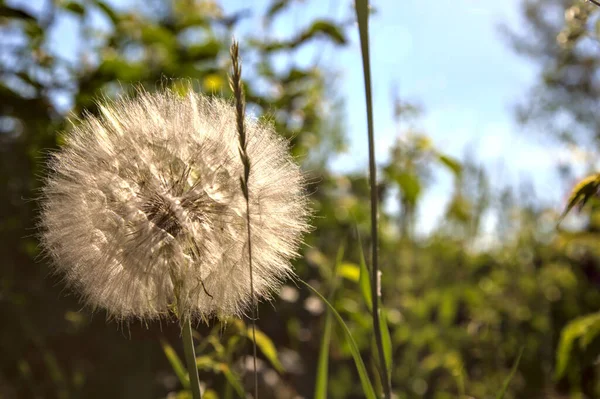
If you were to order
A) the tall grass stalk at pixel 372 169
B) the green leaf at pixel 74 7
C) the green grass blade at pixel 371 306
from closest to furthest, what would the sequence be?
1. the tall grass stalk at pixel 372 169
2. the green grass blade at pixel 371 306
3. the green leaf at pixel 74 7

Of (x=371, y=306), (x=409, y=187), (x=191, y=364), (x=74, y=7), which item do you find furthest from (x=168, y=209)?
(x=74, y=7)

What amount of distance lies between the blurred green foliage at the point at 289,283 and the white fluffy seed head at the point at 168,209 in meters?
0.31

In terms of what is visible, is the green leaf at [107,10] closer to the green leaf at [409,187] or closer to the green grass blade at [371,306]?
the green leaf at [409,187]

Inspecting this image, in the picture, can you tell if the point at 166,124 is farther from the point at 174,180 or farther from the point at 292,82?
the point at 292,82

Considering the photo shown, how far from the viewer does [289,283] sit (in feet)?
10.6

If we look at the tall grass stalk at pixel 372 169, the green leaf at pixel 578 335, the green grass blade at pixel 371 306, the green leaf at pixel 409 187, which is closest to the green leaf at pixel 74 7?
the green leaf at pixel 409 187

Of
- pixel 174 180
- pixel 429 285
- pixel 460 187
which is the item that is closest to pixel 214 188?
pixel 174 180

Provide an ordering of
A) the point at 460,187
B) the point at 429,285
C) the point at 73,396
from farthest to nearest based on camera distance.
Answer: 1. the point at 429,285
2. the point at 460,187
3. the point at 73,396

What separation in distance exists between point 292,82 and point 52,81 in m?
1.10

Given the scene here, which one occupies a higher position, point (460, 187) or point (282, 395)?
point (460, 187)

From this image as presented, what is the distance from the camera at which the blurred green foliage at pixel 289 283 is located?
7.82ft

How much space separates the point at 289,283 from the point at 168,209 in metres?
1.96

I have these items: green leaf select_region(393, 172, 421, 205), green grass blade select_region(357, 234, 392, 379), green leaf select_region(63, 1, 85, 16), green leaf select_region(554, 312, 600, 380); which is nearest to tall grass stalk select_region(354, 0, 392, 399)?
green grass blade select_region(357, 234, 392, 379)

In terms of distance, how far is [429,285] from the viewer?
438 centimetres
